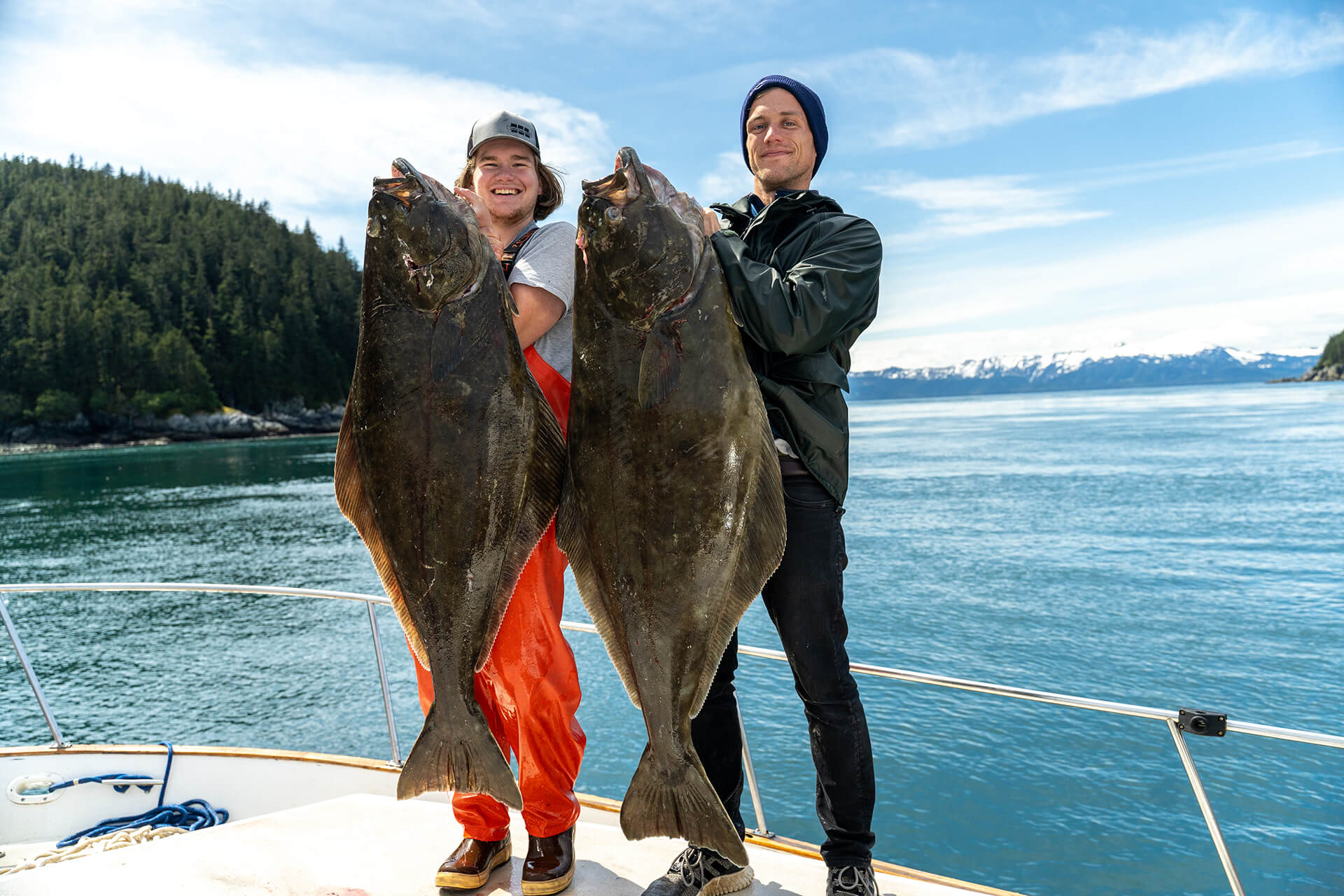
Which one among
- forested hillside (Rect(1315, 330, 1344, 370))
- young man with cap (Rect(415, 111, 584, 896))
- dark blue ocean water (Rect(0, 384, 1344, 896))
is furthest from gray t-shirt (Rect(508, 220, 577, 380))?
forested hillside (Rect(1315, 330, 1344, 370))

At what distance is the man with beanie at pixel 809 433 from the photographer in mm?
2344

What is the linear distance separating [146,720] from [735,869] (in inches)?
695

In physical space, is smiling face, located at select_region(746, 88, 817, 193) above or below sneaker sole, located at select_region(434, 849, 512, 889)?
above

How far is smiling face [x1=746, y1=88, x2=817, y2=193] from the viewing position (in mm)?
2658

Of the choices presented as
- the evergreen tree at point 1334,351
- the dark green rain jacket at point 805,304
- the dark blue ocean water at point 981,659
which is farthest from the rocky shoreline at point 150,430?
the evergreen tree at point 1334,351

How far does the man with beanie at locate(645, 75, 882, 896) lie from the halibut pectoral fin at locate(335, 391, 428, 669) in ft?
3.37

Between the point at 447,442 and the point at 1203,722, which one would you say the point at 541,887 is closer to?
the point at 447,442

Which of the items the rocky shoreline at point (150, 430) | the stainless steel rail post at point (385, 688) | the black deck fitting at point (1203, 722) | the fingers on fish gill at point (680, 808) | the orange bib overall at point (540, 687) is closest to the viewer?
the fingers on fish gill at point (680, 808)

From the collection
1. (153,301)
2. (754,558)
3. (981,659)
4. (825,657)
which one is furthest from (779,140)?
(153,301)

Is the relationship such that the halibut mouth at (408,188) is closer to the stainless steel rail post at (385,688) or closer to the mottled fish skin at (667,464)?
the mottled fish skin at (667,464)

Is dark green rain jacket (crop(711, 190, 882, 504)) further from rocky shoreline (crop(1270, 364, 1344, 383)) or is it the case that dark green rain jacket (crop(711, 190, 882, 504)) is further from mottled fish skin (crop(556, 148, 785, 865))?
rocky shoreline (crop(1270, 364, 1344, 383))

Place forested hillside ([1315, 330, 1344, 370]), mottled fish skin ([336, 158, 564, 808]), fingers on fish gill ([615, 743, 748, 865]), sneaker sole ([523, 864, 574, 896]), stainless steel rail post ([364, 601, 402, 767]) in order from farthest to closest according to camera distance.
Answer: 1. forested hillside ([1315, 330, 1344, 370])
2. stainless steel rail post ([364, 601, 402, 767])
3. sneaker sole ([523, 864, 574, 896])
4. mottled fish skin ([336, 158, 564, 808])
5. fingers on fish gill ([615, 743, 748, 865])

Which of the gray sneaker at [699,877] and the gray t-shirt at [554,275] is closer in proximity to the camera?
the gray t-shirt at [554,275]

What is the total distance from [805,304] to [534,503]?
99cm
